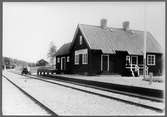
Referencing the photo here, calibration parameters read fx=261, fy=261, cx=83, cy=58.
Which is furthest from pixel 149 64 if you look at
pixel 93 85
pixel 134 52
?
pixel 93 85

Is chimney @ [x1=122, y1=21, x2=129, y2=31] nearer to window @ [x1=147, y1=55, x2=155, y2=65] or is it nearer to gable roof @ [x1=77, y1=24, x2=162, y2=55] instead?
gable roof @ [x1=77, y1=24, x2=162, y2=55]

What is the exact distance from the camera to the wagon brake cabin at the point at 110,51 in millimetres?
24531

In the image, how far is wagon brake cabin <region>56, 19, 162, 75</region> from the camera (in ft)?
80.5

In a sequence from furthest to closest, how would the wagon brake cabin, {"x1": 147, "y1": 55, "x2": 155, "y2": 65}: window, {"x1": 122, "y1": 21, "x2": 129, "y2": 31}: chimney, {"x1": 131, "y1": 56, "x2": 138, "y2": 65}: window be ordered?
1. {"x1": 122, "y1": 21, "x2": 129, "y2": 31}: chimney
2. {"x1": 147, "y1": 55, "x2": 155, "y2": 65}: window
3. {"x1": 131, "y1": 56, "x2": 138, "y2": 65}: window
4. the wagon brake cabin

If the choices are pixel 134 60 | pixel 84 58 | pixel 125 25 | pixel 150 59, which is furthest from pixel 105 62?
pixel 125 25

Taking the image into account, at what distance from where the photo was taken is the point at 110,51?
79.8 feet

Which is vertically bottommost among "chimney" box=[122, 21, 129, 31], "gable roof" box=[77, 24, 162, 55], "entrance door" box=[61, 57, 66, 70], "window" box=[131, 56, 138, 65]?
"entrance door" box=[61, 57, 66, 70]

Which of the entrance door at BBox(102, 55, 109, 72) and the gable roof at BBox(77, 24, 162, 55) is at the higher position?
the gable roof at BBox(77, 24, 162, 55)

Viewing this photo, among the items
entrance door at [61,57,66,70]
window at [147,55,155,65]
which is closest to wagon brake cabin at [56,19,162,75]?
window at [147,55,155,65]

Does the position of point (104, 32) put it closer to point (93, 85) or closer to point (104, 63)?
point (104, 63)

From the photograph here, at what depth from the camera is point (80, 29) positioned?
84.4ft

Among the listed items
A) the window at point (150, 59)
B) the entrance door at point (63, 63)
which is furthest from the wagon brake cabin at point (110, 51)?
the entrance door at point (63, 63)

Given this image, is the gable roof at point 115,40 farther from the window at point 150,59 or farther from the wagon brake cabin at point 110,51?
the window at point 150,59

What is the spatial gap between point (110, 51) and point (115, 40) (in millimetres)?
2267
